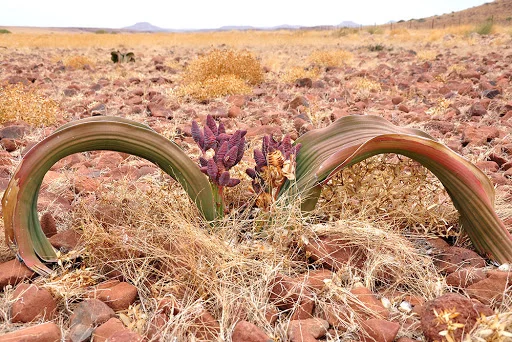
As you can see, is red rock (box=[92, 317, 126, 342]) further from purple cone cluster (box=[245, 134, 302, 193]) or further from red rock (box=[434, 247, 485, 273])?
red rock (box=[434, 247, 485, 273])

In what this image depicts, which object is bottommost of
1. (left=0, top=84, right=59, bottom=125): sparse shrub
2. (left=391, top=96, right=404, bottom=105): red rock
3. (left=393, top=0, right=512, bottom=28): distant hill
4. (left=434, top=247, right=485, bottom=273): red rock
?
(left=434, top=247, right=485, bottom=273): red rock

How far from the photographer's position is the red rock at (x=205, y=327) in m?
1.48

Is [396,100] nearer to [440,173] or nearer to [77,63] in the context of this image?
[440,173]

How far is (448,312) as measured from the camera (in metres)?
1.40

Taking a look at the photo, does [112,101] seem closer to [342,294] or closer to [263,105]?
[263,105]

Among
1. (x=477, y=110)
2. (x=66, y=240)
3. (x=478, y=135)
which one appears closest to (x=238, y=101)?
(x=477, y=110)

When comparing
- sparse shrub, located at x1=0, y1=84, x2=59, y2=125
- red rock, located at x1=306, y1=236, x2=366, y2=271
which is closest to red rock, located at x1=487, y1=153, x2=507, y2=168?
red rock, located at x1=306, y1=236, x2=366, y2=271

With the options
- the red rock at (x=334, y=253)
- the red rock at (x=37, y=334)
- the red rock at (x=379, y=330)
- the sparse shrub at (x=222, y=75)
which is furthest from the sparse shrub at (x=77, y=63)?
the red rock at (x=379, y=330)

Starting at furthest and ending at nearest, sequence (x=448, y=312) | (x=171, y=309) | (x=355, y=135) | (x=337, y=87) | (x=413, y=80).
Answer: (x=413, y=80) < (x=337, y=87) < (x=355, y=135) < (x=171, y=309) < (x=448, y=312)

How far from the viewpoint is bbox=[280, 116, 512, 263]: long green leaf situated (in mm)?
1870

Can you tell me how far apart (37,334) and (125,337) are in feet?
0.89

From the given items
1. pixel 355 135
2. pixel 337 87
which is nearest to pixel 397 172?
pixel 355 135

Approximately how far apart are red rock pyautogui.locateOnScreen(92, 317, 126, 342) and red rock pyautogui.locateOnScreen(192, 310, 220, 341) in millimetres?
233

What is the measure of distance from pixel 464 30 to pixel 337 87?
17476 millimetres
